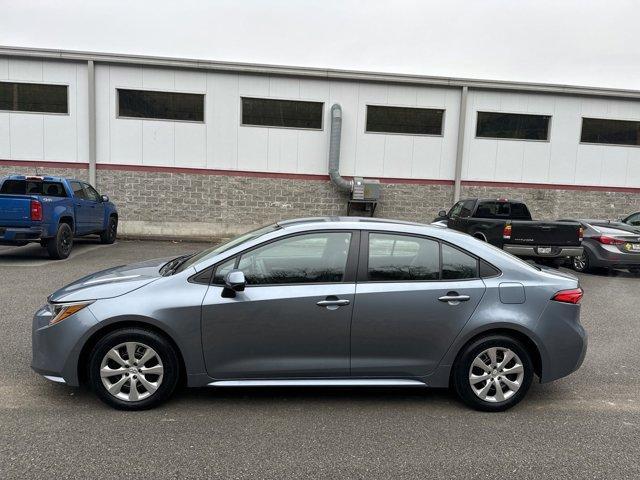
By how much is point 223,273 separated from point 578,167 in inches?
641

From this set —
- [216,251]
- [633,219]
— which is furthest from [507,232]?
[216,251]

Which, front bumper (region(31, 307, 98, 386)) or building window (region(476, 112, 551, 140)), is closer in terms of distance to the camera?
front bumper (region(31, 307, 98, 386))

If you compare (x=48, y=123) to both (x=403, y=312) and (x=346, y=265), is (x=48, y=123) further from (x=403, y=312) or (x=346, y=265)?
(x=403, y=312)

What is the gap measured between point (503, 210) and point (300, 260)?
376 inches

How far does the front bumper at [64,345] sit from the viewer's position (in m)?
3.60

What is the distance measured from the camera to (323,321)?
3.71 metres

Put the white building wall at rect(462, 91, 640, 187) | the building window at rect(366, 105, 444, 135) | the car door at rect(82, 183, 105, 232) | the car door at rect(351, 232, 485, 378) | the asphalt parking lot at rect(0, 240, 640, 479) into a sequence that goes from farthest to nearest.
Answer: the white building wall at rect(462, 91, 640, 187) → the building window at rect(366, 105, 444, 135) → the car door at rect(82, 183, 105, 232) → the car door at rect(351, 232, 485, 378) → the asphalt parking lot at rect(0, 240, 640, 479)

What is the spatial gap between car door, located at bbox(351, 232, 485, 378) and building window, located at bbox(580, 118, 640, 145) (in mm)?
15458

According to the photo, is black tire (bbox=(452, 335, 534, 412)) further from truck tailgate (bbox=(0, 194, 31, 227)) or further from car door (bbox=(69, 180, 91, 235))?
car door (bbox=(69, 180, 91, 235))

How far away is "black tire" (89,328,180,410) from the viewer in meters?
3.63

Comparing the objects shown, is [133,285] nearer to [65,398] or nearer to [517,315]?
[65,398]

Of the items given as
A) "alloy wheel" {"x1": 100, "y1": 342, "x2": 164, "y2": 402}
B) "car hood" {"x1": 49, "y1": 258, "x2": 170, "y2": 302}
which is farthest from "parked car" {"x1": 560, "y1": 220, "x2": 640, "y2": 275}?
"alloy wheel" {"x1": 100, "y1": 342, "x2": 164, "y2": 402}

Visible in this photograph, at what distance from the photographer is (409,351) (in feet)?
12.5

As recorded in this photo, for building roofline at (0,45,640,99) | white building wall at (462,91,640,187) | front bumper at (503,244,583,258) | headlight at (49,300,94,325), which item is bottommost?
front bumper at (503,244,583,258)
